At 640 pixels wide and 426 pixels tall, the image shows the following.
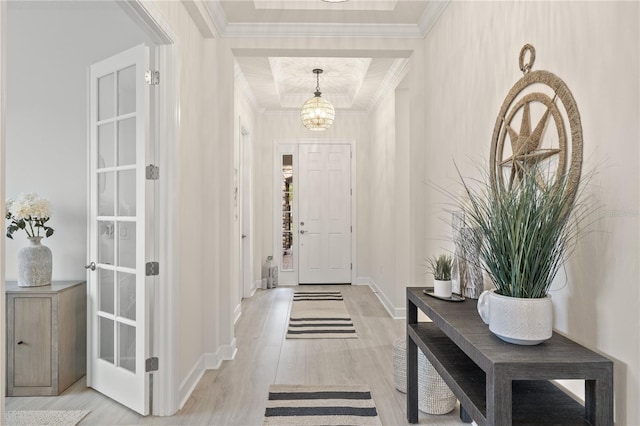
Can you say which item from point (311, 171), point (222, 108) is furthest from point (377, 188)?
point (222, 108)

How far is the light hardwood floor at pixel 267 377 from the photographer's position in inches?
96.3

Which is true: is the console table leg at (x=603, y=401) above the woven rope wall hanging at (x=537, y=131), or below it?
below

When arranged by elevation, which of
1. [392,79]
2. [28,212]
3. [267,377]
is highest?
[392,79]

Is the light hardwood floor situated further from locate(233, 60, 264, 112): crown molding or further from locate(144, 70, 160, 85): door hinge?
locate(233, 60, 264, 112): crown molding

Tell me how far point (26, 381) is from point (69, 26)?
244 centimetres

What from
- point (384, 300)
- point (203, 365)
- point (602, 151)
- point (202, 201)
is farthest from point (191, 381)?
point (384, 300)

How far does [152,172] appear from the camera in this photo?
2.44 m

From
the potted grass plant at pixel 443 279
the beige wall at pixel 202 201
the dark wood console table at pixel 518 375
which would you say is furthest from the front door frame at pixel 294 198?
the dark wood console table at pixel 518 375

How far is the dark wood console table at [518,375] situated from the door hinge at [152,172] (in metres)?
1.69

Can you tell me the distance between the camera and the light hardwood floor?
2447mm

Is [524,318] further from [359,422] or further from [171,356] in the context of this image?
[171,356]

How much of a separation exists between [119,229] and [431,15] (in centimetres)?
258

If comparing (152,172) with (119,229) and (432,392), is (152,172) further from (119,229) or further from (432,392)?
(432,392)

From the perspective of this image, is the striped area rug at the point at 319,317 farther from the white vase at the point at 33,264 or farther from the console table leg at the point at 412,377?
the white vase at the point at 33,264
